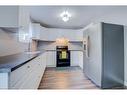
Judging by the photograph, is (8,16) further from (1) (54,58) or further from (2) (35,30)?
(1) (54,58)

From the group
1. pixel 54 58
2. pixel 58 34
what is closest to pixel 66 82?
pixel 54 58

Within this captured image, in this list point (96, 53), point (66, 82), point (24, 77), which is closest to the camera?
point (24, 77)

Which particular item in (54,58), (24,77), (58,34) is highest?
(58,34)

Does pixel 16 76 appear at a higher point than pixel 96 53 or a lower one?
lower

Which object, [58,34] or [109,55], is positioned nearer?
[109,55]

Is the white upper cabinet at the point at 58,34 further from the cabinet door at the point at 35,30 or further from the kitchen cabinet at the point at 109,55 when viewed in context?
the kitchen cabinet at the point at 109,55

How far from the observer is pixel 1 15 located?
189cm

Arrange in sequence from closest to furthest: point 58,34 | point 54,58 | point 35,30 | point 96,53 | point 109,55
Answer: point 109,55, point 96,53, point 35,30, point 54,58, point 58,34

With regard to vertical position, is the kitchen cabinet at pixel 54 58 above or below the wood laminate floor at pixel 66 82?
above

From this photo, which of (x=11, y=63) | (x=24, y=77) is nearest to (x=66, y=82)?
(x=24, y=77)

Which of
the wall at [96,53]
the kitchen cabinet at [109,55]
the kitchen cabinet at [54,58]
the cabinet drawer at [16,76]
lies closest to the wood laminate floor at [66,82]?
the wall at [96,53]

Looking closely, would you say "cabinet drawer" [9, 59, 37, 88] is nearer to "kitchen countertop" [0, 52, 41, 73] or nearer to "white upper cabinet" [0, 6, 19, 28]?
"kitchen countertop" [0, 52, 41, 73]
